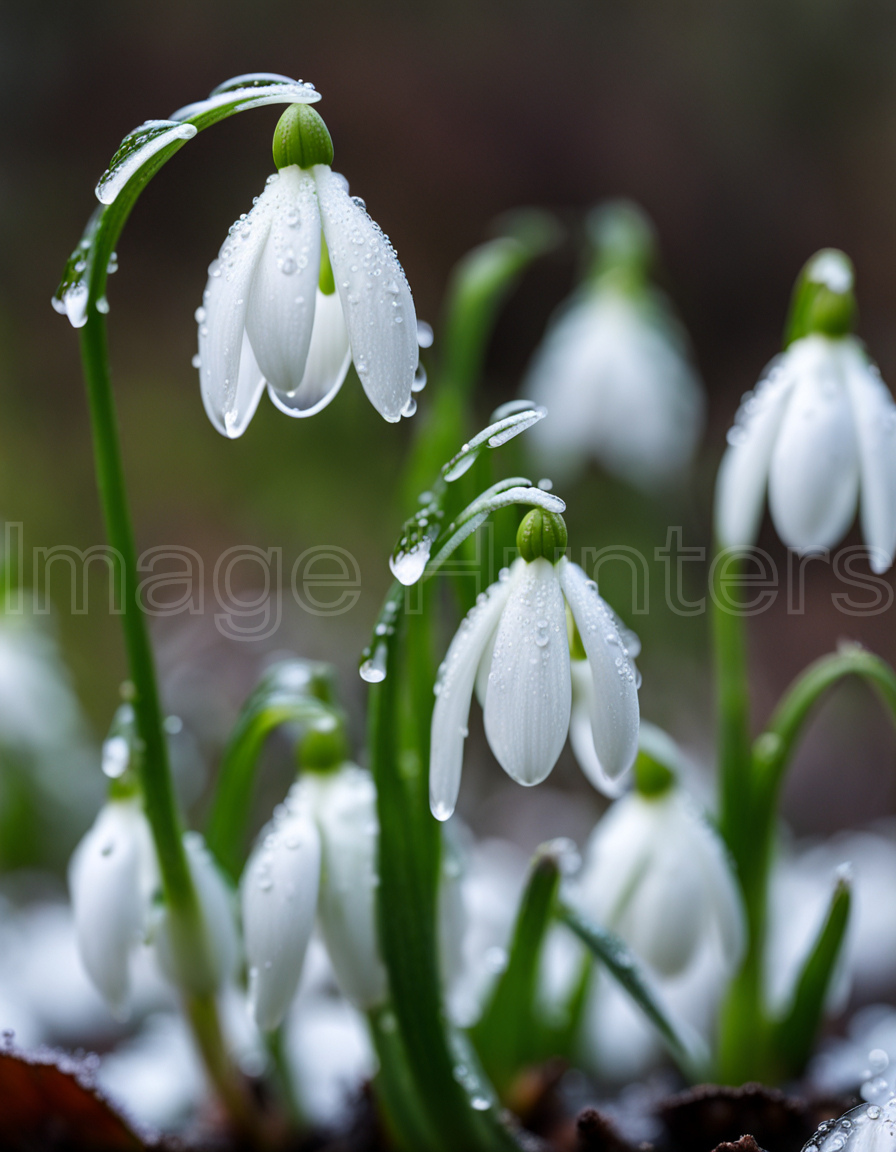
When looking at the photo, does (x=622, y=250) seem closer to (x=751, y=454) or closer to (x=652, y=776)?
(x=751, y=454)

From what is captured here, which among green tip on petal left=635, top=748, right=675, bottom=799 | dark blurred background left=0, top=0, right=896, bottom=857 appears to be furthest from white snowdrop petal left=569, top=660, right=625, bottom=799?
dark blurred background left=0, top=0, right=896, bottom=857

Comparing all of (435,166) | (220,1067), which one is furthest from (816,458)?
(435,166)

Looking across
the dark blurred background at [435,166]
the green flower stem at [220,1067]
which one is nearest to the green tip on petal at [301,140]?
the green flower stem at [220,1067]

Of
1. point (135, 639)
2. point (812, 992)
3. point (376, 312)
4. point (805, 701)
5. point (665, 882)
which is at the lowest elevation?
point (812, 992)

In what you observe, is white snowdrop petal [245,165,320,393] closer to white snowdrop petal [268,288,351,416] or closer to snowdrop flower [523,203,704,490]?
white snowdrop petal [268,288,351,416]

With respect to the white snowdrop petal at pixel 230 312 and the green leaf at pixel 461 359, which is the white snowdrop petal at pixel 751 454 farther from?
the white snowdrop petal at pixel 230 312

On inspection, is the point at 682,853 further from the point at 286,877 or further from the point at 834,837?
the point at 834,837

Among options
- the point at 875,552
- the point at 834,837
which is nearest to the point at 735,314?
the point at 834,837
